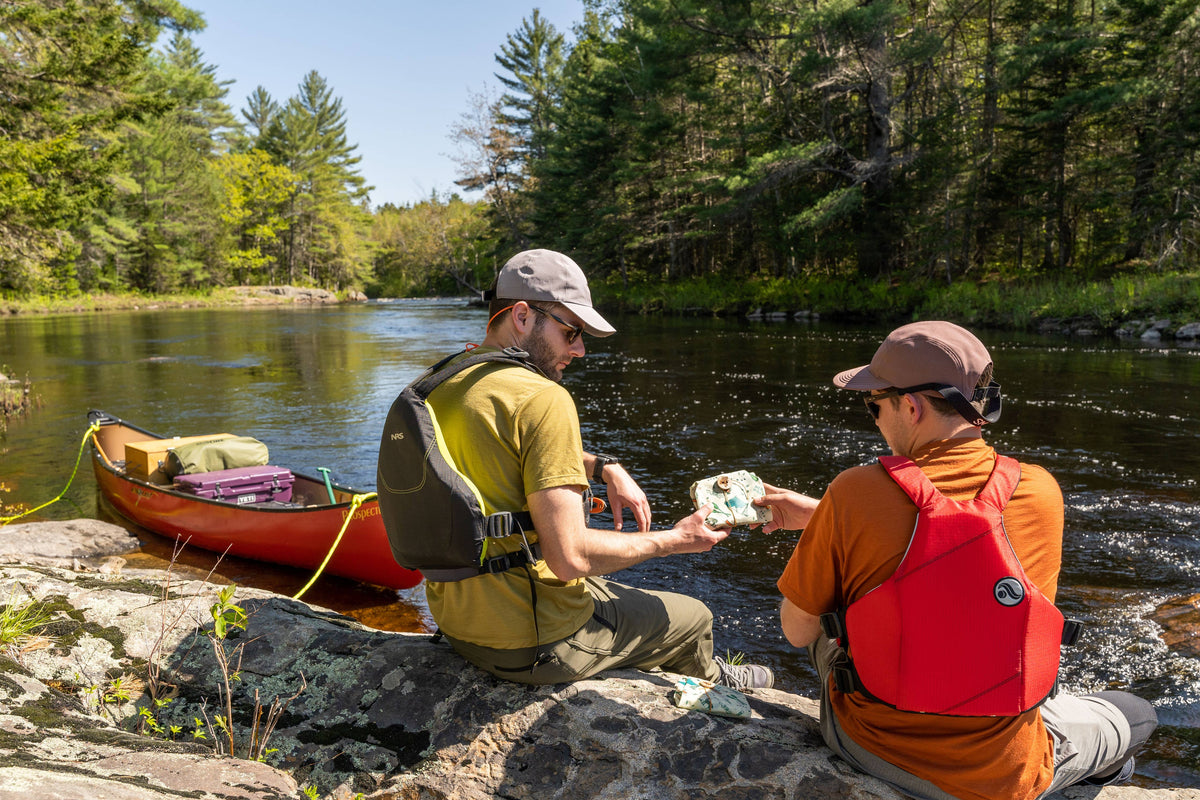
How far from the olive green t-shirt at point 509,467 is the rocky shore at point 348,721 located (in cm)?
28

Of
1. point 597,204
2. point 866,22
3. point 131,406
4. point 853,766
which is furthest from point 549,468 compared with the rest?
point 597,204

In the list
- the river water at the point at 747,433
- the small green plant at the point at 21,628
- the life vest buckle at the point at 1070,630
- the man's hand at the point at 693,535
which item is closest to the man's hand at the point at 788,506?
the man's hand at the point at 693,535

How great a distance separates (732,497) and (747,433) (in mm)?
8832

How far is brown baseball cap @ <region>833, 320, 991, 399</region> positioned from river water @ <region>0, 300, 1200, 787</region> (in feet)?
9.15

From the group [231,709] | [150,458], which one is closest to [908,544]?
[231,709]

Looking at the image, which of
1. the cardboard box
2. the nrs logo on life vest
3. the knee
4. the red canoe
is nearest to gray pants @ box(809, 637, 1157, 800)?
the knee

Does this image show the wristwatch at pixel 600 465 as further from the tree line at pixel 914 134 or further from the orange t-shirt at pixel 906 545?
the tree line at pixel 914 134

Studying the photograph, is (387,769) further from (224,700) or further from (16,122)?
(16,122)

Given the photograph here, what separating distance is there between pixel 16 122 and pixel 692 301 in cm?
2608

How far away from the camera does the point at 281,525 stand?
21.7ft

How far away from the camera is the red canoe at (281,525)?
6.28 metres

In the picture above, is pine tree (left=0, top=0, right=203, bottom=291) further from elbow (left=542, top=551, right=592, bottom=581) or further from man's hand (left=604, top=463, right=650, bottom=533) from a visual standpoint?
elbow (left=542, top=551, right=592, bottom=581)

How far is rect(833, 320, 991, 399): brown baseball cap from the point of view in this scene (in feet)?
6.81

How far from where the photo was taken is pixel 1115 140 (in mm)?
26125
